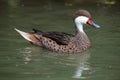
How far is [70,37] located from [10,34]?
189 centimetres

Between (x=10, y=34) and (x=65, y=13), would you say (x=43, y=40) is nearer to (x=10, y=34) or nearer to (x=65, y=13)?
(x=10, y=34)

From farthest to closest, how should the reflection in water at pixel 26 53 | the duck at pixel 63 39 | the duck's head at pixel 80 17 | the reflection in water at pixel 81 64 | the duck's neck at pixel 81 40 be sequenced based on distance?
1. the duck's head at pixel 80 17
2. the duck's neck at pixel 81 40
3. the duck at pixel 63 39
4. the reflection in water at pixel 26 53
5. the reflection in water at pixel 81 64

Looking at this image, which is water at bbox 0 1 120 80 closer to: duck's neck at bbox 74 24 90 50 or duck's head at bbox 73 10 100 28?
duck's neck at bbox 74 24 90 50

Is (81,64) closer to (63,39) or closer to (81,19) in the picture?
(63,39)

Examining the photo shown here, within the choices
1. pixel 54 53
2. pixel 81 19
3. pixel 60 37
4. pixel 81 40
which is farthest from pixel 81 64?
pixel 81 19

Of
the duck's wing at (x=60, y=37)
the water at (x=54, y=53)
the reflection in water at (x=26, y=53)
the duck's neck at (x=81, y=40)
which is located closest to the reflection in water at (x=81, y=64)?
the water at (x=54, y=53)

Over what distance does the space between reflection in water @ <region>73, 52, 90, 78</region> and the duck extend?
0.37 m

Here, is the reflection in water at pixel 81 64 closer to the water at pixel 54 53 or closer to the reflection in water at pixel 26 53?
the water at pixel 54 53

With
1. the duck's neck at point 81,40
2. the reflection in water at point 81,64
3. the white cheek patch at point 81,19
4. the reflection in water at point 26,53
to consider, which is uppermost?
the white cheek patch at point 81,19

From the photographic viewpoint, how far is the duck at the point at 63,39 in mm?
14305

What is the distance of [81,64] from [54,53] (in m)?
1.51

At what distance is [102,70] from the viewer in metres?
12.0

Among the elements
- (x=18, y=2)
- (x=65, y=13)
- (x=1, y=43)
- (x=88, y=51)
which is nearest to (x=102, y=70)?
(x=88, y=51)

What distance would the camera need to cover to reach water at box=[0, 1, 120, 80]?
11.6 metres
